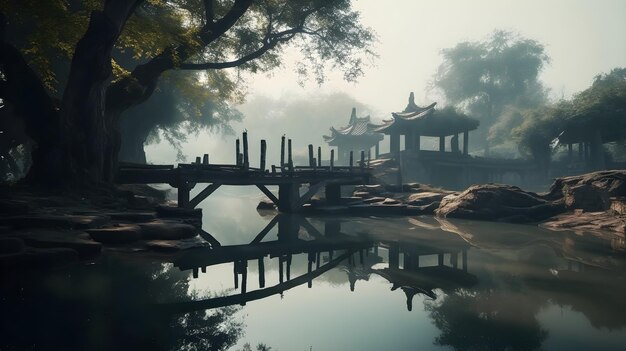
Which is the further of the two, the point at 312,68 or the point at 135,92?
the point at 312,68

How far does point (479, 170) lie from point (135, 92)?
28.6 metres

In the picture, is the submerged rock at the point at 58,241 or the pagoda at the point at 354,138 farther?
the pagoda at the point at 354,138

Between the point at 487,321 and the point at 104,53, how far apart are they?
11.4 m

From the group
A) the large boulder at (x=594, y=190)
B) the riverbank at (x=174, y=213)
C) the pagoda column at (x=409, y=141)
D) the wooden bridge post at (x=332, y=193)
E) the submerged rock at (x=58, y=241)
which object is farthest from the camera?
the pagoda column at (x=409, y=141)

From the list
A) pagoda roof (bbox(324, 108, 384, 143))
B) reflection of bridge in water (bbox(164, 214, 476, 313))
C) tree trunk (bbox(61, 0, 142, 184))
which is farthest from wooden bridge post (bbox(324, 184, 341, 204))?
pagoda roof (bbox(324, 108, 384, 143))

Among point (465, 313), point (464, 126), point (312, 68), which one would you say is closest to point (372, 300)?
point (465, 313)

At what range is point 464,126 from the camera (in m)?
30.9

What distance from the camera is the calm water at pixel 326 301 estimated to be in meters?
3.60

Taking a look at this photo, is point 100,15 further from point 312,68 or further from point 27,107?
point 312,68

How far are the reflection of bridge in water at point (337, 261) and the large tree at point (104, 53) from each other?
578 cm

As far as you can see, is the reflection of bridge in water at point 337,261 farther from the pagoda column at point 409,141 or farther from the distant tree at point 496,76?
the distant tree at point 496,76

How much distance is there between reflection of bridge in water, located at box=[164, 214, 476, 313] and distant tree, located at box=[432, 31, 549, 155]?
47584 mm

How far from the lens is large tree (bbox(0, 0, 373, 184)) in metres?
10.9

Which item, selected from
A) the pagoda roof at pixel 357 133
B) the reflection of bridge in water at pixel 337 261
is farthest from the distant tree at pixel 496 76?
the reflection of bridge in water at pixel 337 261
